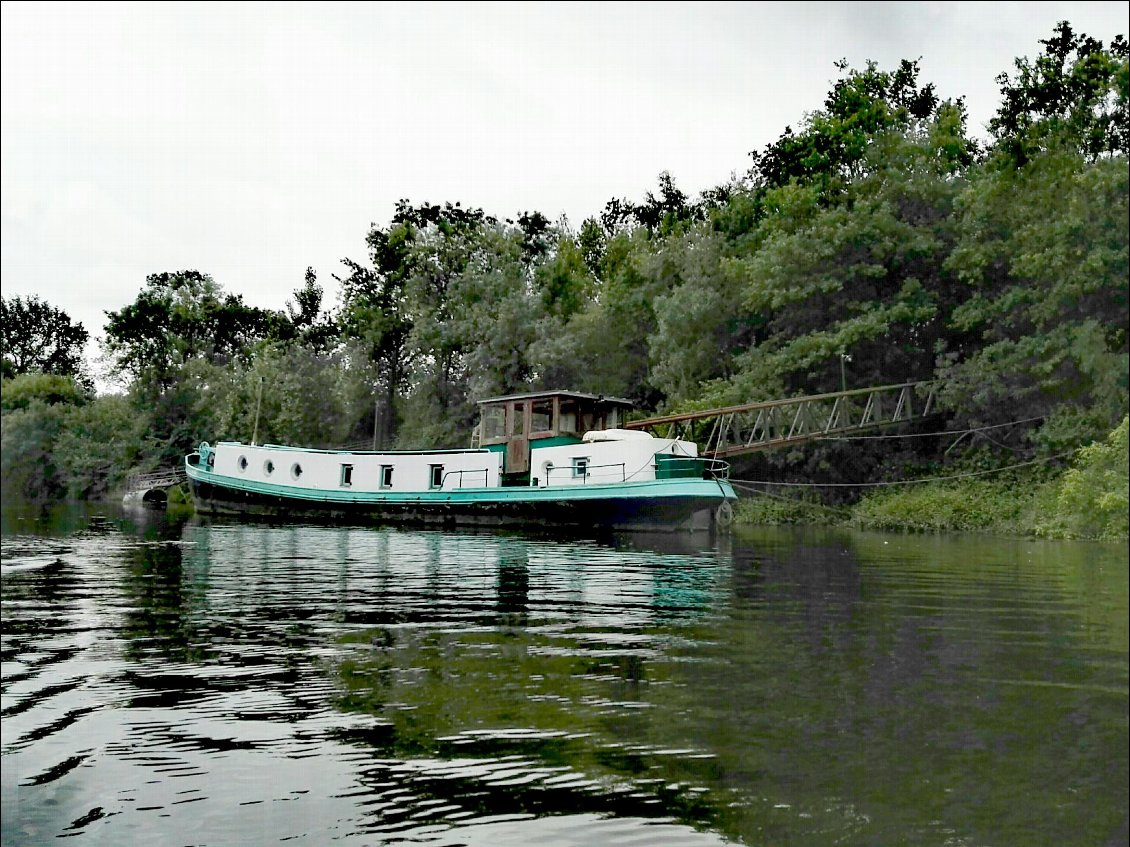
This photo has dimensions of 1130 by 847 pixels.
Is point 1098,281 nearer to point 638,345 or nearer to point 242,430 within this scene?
point 638,345

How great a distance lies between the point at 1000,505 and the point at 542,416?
30.3 feet

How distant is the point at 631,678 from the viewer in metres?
5.93

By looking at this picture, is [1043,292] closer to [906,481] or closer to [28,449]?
[906,481]

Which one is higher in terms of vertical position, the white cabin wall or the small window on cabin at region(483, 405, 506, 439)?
the small window on cabin at region(483, 405, 506, 439)

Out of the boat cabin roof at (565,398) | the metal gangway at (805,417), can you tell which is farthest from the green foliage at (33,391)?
the boat cabin roof at (565,398)

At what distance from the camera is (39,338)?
5477 mm

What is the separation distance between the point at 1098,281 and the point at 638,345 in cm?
1129

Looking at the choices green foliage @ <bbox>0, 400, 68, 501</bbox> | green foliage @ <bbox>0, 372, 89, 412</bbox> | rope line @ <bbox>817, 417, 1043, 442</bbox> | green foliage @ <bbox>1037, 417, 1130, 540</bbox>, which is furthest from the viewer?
rope line @ <bbox>817, 417, 1043, 442</bbox>

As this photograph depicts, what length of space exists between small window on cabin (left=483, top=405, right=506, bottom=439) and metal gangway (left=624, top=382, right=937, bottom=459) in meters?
2.72

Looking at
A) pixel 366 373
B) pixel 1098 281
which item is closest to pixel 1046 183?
pixel 1098 281

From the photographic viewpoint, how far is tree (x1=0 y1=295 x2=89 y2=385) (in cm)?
503

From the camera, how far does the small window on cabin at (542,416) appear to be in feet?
75.2

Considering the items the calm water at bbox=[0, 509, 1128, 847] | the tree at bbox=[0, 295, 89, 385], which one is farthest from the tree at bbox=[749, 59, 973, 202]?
the tree at bbox=[0, 295, 89, 385]

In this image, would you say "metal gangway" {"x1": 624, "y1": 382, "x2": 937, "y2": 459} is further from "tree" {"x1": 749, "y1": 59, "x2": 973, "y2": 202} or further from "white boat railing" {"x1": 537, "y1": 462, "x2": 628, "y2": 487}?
"tree" {"x1": 749, "y1": 59, "x2": 973, "y2": 202}
